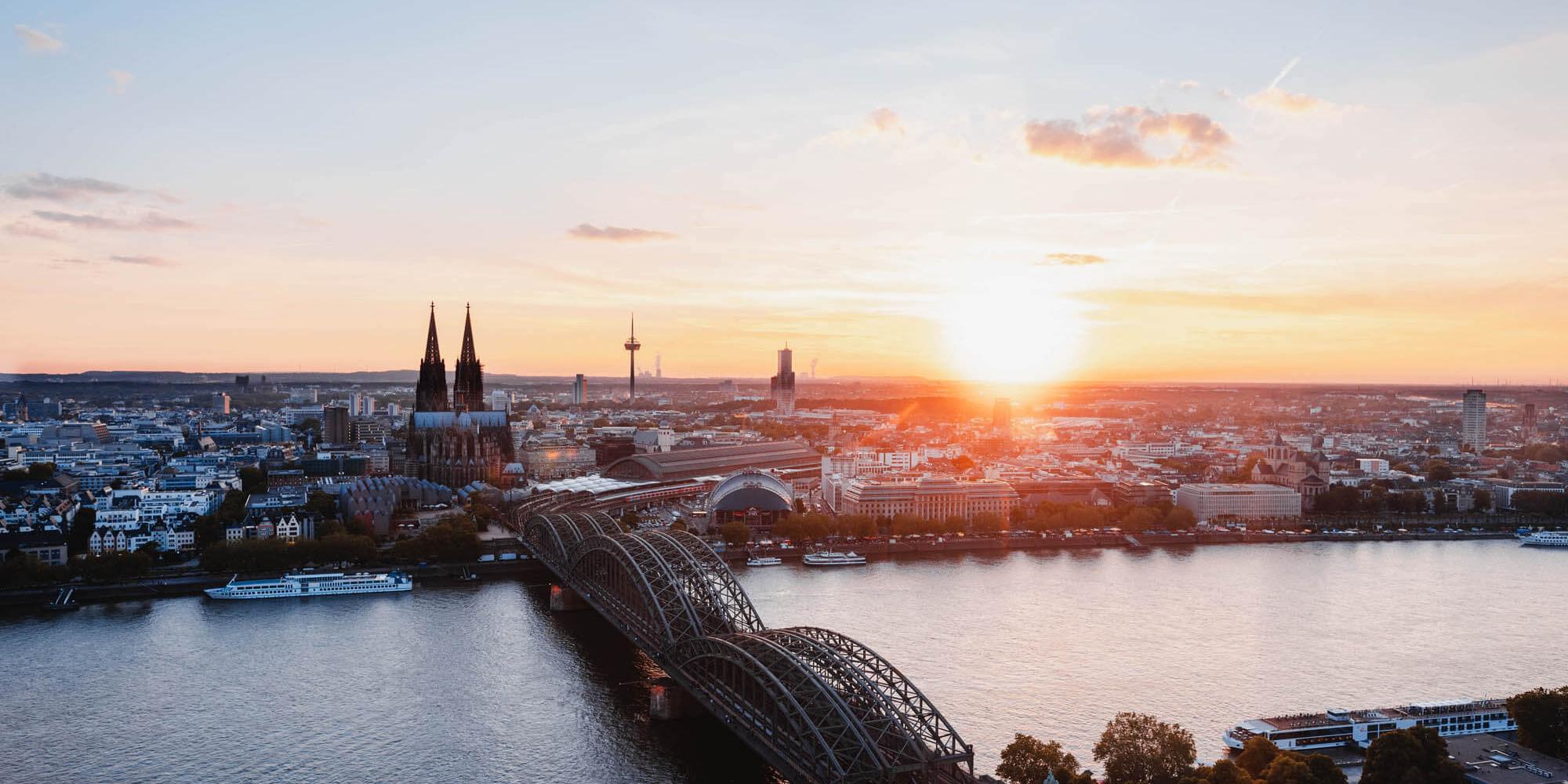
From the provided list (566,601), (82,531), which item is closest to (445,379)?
(82,531)

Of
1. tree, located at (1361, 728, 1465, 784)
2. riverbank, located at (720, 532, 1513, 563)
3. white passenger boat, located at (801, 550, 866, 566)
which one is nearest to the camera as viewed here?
tree, located at (1361, 728, 1465, 784)

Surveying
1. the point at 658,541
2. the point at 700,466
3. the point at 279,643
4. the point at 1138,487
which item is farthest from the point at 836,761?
the point at 700,466

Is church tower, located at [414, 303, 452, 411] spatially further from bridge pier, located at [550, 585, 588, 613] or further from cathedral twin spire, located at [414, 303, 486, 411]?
bridge pier, located at [550, 585, 588, 613]

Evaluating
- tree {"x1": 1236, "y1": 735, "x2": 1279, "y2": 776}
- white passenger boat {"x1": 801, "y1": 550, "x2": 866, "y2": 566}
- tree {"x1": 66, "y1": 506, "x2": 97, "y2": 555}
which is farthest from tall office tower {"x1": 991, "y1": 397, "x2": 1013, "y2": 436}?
tree {"x1": 1236, "y1": 735, "x2": 1279, "y2": 776}

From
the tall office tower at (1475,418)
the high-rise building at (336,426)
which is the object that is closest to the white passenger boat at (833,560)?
the high-rise building at (336,426)

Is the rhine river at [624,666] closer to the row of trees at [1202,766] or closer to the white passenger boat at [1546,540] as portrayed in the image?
the row of trees at [1202,766]
